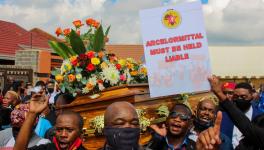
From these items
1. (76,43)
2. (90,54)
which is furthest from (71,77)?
(76,43)

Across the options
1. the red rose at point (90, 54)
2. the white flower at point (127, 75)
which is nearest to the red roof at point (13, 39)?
the red rose at point (90, 54)

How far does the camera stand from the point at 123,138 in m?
2.51

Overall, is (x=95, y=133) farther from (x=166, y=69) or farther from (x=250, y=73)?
(x=250, y=73)

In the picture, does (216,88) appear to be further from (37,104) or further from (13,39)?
(13,39)

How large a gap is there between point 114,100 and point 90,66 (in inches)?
22.1

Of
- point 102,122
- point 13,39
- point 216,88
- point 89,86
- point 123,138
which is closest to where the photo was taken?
point 123,138

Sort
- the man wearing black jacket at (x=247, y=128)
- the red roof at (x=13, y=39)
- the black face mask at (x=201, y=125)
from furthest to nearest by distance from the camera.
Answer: the red roof at (x=13, y=39) → the black face mask at (x=201, y=125) → the man wearing black jacket at (x=247, y=128)

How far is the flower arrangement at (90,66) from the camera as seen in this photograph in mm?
4379

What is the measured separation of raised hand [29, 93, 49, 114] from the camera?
3365 mm

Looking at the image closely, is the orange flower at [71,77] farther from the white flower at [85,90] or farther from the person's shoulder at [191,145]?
the person's shoulder at [191,145]

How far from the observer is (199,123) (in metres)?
4.05

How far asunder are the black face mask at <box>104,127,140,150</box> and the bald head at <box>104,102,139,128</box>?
63mm

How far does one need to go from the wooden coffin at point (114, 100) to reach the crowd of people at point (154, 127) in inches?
8.3

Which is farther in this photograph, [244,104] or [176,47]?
[244,104]
